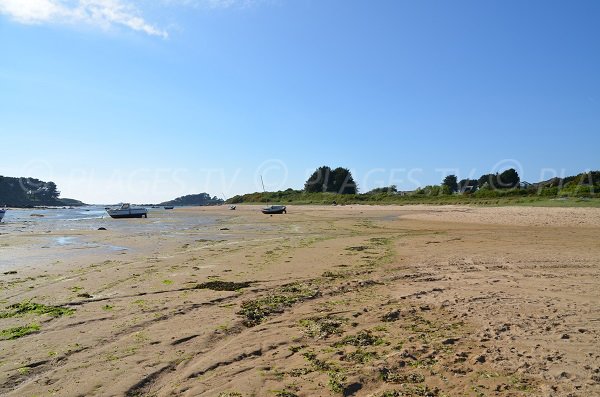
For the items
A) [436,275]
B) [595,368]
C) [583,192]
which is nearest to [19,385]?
[595,368]

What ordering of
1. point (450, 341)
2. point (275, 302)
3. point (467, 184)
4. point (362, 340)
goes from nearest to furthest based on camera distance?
point (450, 341) < point (362, 340) < point (275, 302) < point (467, 184)

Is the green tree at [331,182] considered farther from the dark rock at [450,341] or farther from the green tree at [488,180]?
the dark rock at [450,341]

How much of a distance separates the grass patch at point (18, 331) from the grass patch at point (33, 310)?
656 mm

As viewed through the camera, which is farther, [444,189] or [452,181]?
[452,181]

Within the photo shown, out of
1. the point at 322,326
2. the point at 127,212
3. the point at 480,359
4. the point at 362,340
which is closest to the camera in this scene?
the point at 480,359

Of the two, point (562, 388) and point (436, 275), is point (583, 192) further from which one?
point (562, 388)

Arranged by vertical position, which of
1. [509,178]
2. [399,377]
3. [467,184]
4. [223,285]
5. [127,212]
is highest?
[509,178]

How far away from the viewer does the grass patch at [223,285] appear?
891 cm

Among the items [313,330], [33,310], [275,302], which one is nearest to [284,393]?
[313,330]

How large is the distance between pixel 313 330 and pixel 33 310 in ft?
18.2

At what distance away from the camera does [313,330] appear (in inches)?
238

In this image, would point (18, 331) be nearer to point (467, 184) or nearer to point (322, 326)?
point (322, 326)

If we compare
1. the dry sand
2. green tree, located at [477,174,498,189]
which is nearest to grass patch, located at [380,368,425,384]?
the dry sand

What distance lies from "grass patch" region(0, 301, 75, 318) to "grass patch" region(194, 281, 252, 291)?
2.74m
